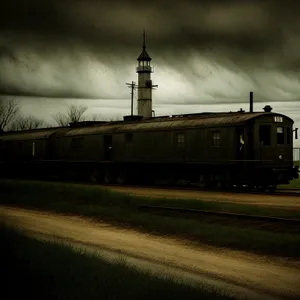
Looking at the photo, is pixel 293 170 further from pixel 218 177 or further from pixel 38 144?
pixel 38 144

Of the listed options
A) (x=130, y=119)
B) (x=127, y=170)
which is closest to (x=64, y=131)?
(x=130, y=119)

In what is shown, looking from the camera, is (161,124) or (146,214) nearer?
(146,214)

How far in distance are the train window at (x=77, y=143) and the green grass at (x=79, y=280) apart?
2015 centimetres

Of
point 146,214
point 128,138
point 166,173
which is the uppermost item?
point 128,138

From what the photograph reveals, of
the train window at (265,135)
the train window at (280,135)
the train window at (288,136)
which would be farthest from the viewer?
the train window at (288,136)

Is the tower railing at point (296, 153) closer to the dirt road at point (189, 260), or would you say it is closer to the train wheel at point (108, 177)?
the train wheel at point (108, 177)

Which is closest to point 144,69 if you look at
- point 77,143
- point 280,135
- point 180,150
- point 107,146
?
point 77,143

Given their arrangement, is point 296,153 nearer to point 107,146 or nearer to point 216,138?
point 216,138

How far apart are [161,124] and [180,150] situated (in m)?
2.12

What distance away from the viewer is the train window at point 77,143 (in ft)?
97.8

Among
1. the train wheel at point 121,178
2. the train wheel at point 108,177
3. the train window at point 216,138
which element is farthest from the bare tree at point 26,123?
the train window at point 216,138

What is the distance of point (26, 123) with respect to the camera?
77.1 meters

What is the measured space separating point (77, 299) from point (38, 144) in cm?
2698

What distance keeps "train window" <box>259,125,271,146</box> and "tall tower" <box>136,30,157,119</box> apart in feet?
121
